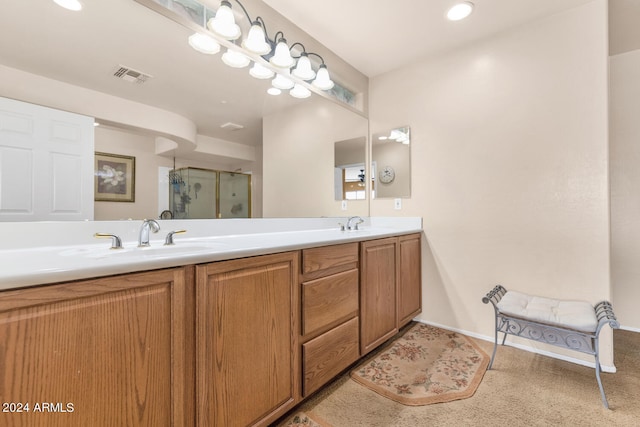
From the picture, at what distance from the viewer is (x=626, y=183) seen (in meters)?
2.33

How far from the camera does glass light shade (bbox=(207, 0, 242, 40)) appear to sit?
1547 millimetres

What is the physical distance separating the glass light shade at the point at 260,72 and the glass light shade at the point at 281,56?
2.6 inches

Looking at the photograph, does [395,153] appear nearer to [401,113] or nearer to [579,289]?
[401,113]

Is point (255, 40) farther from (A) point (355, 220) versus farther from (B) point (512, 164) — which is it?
(B) point (512, 164)

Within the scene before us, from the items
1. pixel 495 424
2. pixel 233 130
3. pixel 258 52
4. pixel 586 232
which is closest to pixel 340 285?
pixel 495 424

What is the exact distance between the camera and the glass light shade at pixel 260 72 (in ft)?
6.12

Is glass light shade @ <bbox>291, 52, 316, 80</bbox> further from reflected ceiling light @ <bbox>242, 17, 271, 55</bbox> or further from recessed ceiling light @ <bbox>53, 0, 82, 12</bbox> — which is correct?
recessed ceiling light @ <bbox>53, 0, 82, 12</bbox>

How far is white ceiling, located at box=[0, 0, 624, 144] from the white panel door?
186mm

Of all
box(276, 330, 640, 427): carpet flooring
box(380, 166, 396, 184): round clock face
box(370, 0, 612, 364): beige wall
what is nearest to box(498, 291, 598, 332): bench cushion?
box(370, 0, 612, 364): beige wall

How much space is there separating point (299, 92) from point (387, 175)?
1.12 meters

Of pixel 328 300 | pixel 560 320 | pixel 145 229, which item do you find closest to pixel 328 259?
pixel 328 300

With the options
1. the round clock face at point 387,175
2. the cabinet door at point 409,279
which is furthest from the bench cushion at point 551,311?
the round clock face at point 387,175

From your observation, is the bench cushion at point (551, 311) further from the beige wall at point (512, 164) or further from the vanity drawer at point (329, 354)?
the vanity drawer at point (329, 354)

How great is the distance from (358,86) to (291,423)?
2.67 metres
